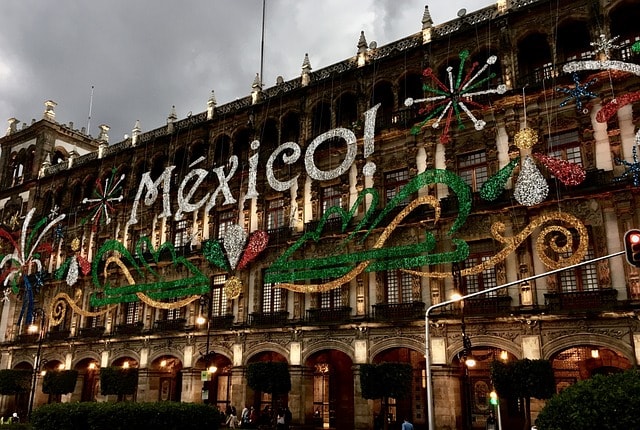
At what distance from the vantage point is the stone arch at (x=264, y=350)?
1154 inches

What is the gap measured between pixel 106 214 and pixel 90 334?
27.9 feet

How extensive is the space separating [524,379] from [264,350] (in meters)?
14.3

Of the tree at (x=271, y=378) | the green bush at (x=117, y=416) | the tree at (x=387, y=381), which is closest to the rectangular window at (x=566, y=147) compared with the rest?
the tree at (x=387, y=381)

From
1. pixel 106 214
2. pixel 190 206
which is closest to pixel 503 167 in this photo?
pixel 190 206

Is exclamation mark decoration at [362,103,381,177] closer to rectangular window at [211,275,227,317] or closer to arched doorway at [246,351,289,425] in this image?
arched doorway at [246,351,289,425]

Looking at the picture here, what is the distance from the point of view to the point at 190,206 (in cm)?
3384

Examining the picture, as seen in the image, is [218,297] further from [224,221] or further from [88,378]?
[88,378]

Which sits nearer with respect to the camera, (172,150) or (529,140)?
(529,140)

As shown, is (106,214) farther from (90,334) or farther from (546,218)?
(546,218)

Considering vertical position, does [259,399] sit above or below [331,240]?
below

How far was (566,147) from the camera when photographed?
24.8 metres

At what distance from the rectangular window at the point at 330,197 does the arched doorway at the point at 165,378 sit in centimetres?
1376

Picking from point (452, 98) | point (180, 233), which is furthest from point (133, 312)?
point (452, 98)

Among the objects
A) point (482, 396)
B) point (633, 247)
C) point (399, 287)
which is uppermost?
point (399, 287)
